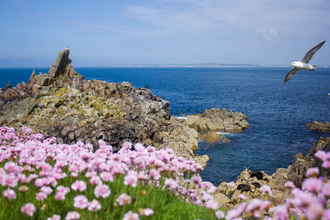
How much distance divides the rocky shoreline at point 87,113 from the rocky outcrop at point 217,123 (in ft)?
22.8

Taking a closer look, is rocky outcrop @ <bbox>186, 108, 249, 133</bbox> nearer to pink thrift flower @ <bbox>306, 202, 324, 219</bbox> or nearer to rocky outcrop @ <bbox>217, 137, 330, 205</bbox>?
rocky outcrop @ <bbox>217, 137, 330, 205</bbox>

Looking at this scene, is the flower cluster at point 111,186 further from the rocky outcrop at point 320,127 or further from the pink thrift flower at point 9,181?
the rocky outcrop at point 320,127

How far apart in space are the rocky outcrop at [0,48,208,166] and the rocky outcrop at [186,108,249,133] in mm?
7199

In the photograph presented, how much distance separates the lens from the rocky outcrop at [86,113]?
25.1m

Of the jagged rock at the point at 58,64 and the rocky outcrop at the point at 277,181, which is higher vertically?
the jagged rock at the point at 58,64

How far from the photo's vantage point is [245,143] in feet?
120

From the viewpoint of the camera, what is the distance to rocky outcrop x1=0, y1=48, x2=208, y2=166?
25.1 metres

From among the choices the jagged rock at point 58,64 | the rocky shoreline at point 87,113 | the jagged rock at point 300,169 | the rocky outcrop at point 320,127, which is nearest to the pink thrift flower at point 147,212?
the jagged rock at point 300,169

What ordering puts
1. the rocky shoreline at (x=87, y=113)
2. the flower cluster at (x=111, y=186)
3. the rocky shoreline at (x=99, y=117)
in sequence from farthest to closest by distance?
the rocky shoreline at (x=87, y=113), the rocky shoreline at (x=99, y=117), the flower cluster at (x=111, y=186)

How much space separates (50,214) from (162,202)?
222cm

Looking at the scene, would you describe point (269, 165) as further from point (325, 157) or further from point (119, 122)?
point (325, 157)

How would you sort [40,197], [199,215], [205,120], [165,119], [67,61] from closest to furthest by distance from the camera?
1. [40,197]
2. [199,215]
3. [67,61]
4. [165,119]
5. [205,120]

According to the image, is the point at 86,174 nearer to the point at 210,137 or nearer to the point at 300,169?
the point at 300,169

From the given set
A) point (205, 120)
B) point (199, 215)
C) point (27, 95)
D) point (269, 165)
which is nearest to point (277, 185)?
point (269, 165)
